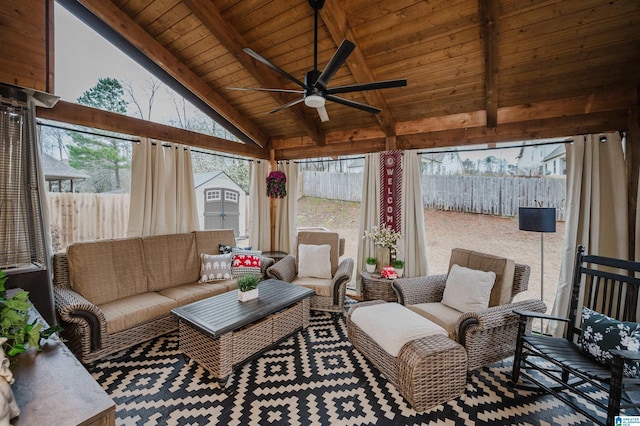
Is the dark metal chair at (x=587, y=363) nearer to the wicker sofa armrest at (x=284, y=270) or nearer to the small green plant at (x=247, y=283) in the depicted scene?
the small green plant at (x=247, y=283)

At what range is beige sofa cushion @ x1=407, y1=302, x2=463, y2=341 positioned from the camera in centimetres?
241

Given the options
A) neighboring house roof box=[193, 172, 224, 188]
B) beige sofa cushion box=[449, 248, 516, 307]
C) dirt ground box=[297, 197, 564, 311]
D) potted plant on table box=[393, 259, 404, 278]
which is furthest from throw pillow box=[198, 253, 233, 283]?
beige sofa cushion box=[449, 248, 516, 307]

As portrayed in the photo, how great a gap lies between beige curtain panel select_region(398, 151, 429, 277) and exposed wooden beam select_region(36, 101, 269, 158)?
2732 mm

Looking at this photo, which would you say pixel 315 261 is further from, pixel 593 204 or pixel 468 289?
pixel 593 204

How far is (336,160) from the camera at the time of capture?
15.5 ft

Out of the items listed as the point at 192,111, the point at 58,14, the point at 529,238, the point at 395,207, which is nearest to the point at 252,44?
the point at 192,111

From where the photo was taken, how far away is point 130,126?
131 inches

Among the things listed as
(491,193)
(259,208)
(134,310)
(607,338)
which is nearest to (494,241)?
(491,193)

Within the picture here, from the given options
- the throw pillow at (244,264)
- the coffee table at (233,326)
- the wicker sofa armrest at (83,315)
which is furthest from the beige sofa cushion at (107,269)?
the throw pillow at (244,264)

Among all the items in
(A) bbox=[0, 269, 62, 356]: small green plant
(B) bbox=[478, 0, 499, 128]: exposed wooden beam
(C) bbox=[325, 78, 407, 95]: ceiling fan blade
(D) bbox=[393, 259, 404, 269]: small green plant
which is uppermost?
(B) bbox=[478, 0, 499, 128]: exposed wooden beam

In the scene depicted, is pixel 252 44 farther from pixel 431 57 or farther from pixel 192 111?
pixel 431 57

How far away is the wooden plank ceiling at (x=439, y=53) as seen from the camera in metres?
2.38

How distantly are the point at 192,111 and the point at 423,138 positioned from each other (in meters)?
3.38

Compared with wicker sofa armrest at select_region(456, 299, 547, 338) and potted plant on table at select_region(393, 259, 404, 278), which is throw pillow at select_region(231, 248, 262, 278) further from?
wicker sofa armrest at select_region(456, 299, 547, 338)
